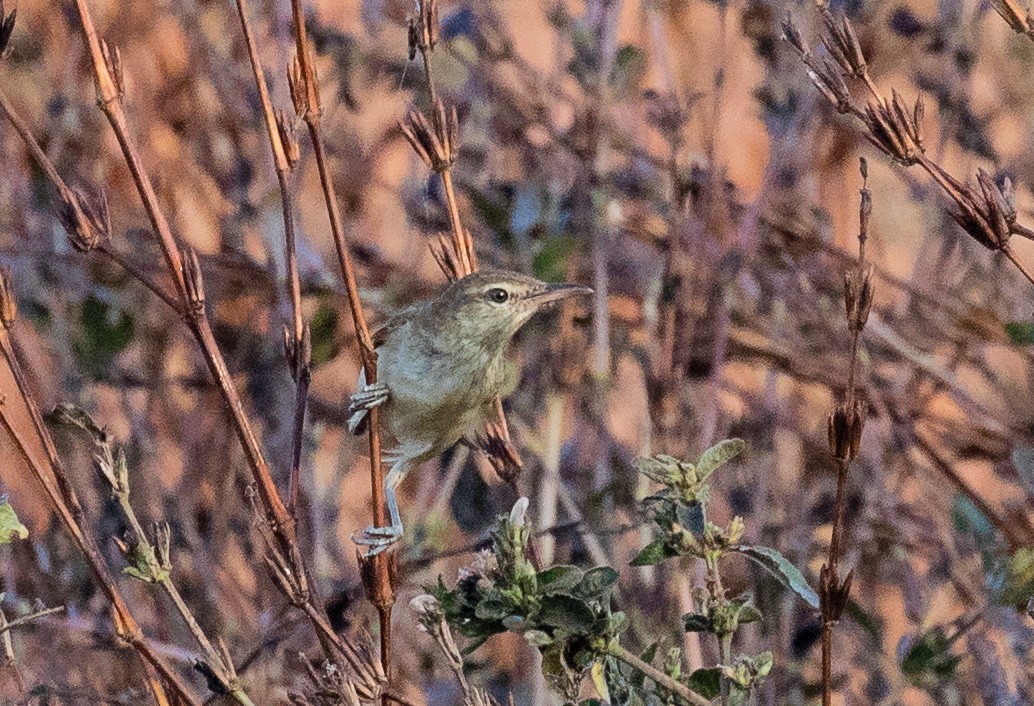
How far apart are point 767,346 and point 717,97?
36.4 inches

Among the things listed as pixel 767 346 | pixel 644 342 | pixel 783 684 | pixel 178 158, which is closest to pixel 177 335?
pixel 178 158

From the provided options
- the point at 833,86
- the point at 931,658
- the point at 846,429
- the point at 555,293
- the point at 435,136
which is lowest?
the point at 931,658

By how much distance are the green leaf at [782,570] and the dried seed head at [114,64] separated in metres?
0.89

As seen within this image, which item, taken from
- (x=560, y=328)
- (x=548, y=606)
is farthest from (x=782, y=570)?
(x=560, y=328)

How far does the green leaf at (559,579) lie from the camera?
1310 millimetres

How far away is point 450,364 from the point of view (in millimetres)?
2453

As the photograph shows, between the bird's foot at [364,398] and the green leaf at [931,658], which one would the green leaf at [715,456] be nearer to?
the bird's foot at [364,398]

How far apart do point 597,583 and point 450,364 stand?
117 cm

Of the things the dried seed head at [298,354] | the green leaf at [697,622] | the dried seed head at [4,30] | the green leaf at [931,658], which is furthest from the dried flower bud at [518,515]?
the green leaf at [931,658]

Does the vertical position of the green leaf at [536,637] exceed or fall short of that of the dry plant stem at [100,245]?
it falls short

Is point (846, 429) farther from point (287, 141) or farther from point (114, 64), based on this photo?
point (114, 64)

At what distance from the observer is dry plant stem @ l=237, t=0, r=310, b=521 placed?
1549 millimetres

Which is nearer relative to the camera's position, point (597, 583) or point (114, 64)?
point (597, 583)

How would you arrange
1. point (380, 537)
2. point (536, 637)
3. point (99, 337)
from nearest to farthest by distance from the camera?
point (536, 637)
point (380, 537)
point (99, 337)
